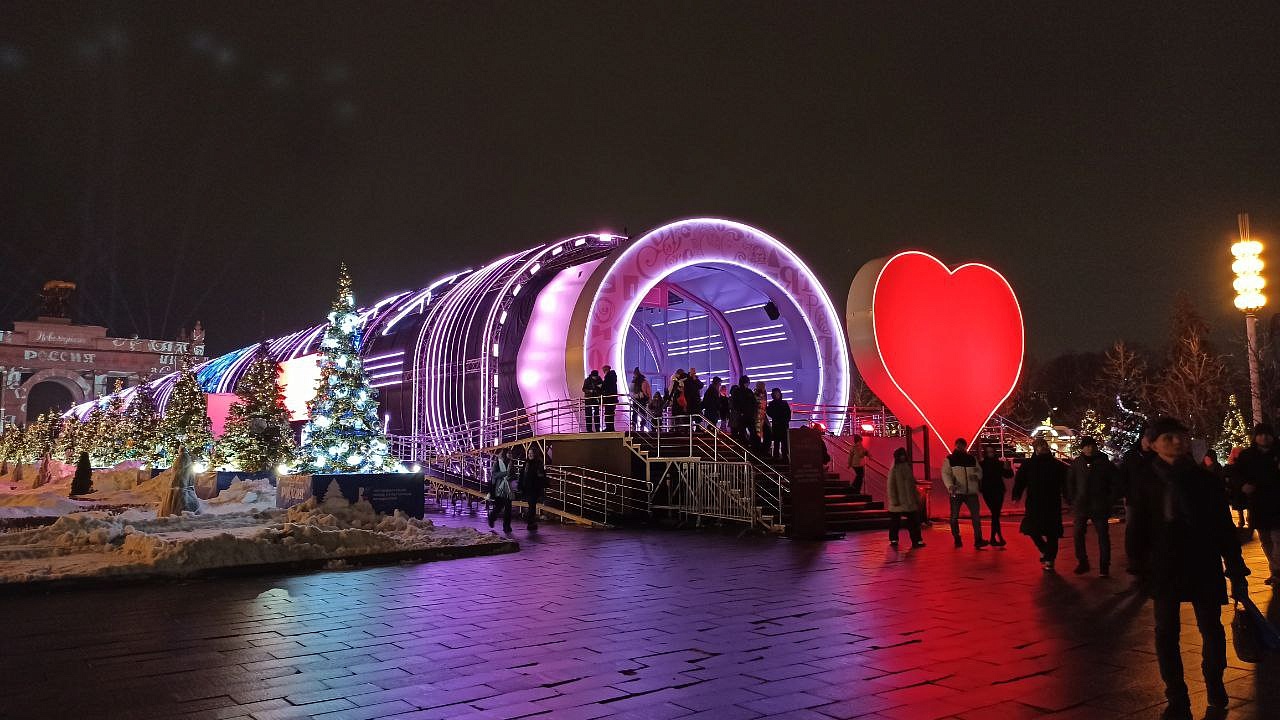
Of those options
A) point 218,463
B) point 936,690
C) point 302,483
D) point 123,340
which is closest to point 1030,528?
point 936,690

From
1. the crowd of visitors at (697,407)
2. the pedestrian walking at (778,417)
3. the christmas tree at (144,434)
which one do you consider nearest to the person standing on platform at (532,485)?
the crowd of visitors at (697,407)

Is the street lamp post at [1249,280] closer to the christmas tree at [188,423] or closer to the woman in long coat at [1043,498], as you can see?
the woman in long coat at [1043,498]

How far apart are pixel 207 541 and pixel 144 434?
2753 centimetres

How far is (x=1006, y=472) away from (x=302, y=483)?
12614 mm

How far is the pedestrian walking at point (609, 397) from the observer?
1980 cm

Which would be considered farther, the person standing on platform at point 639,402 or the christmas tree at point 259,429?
the christmas tree at point 259,429

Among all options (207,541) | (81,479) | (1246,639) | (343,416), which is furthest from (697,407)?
(81,479)

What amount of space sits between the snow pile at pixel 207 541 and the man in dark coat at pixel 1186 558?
30.1 ft

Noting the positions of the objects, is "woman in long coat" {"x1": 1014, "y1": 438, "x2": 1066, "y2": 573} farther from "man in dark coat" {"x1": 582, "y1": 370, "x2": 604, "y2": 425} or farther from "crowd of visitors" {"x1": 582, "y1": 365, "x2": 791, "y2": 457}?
"man in dark coat" {"x1": 582, "y1": 370, "x2": 604, "y2": 425}

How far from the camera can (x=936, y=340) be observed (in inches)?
779

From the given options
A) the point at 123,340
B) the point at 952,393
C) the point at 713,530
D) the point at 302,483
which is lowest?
the point at 713,530

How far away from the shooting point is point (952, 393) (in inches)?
782

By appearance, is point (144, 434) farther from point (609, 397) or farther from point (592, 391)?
point (609, 397)

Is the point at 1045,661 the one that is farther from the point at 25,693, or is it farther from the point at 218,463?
the point at 218,463
